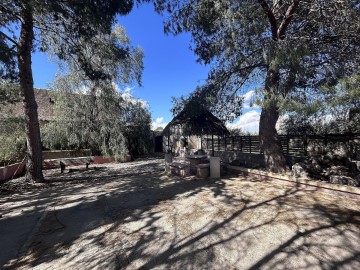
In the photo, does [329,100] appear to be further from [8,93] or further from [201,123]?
[8,93]

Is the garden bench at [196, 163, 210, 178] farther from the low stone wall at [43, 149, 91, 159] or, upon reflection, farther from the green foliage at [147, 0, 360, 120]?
the low stone wall at [43, 149, 91, 159]

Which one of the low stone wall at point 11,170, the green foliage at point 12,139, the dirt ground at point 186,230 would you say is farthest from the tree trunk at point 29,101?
the green foliage at point 12,139

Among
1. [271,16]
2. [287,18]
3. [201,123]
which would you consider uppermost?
[271,16]

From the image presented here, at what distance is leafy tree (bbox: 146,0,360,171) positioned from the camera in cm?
643

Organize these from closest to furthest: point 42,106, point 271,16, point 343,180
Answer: point 343,180 → point 271,16 → point 42,106

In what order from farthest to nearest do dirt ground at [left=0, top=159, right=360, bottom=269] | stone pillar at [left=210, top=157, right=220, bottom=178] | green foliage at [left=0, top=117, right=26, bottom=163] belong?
green foliage at [left=0, top=117, right=26, bottom=163] < stone pillar at [left=210, top=157, right=220, bottom=178] < dirt ground at [left=0, top=159, right=360, bottom=269]

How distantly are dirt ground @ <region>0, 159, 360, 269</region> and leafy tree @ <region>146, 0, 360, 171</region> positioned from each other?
259 centimetres

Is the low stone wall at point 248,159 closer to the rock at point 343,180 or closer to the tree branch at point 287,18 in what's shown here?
the rock at point 343,180

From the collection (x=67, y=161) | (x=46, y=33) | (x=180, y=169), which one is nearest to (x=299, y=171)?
(x=180, y=169)

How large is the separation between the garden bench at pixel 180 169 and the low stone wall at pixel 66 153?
8996mm

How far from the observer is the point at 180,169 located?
9836 millimetres

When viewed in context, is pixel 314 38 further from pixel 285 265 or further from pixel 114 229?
pixel 114 229

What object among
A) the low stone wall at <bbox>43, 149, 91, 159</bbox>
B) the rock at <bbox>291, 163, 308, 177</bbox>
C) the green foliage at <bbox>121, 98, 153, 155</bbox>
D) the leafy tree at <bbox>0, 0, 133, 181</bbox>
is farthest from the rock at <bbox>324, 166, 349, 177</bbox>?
the low stone wall at <bbox>43, 149, 91, 159</bbox>

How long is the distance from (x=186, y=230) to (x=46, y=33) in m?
10.1
